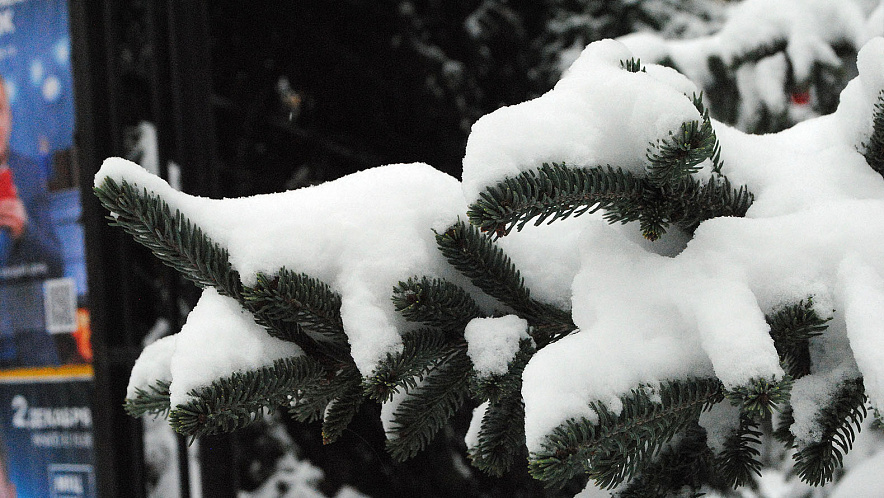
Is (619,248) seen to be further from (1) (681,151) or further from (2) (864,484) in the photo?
(2) (864,484)

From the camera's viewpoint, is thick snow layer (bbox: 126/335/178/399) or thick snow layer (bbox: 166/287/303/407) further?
thick snow layer (bbox: 126/335/178/399)

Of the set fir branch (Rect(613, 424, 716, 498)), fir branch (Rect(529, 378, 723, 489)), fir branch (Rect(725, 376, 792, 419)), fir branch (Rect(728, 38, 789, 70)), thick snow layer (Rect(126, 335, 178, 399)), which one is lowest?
fir branch (Rect(613, 424, 716, 498))

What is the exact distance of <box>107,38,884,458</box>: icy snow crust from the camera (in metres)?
0.49

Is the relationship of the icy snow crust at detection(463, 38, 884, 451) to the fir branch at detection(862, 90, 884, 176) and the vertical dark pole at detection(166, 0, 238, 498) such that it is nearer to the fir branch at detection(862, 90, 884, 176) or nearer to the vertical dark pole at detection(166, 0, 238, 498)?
the fir branch at detection(862, 90, 884, 176)

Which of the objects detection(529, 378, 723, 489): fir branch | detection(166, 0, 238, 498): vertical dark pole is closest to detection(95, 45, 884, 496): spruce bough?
detection(529, 378, 723, 489): fir branch

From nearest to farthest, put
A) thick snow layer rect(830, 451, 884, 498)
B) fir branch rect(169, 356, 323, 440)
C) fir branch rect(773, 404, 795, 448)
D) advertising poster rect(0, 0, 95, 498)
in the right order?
fir branch rect(169, 356, 323, 440)
fir branch rect(773, 404, 795, 448)
thick snow layer rect(830, 451, 884, 498)
advertising poster rect(0, 0, 95, 498)

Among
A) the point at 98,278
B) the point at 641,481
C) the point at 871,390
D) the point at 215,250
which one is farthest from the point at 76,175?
the point at 871,390

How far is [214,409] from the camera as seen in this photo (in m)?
0.54

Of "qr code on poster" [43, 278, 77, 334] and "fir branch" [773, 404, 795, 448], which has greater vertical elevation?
"qr code on poster" [43, 278, 77, 334]

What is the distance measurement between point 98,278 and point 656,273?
1.83 m

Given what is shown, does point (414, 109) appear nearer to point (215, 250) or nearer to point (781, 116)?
point (781, 116)

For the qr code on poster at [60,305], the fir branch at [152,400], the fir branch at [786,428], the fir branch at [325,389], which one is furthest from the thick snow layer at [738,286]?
the qr code on poster at [60,305]

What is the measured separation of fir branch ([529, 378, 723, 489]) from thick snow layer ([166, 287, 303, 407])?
0.83 feet

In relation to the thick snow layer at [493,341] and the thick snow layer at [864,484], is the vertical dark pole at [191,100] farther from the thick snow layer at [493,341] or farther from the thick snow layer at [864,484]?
the thick snow layer at [493,341]
